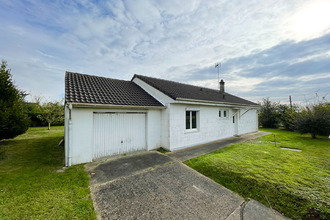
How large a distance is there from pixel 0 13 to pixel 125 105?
771cm

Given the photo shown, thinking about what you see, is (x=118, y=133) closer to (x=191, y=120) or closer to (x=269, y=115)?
(x=191, y=120)

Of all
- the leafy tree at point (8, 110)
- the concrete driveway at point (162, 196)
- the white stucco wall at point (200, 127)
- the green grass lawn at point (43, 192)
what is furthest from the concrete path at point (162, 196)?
the leafy tree at point (8, 110)

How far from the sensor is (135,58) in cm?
1241

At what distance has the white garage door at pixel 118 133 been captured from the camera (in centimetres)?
616

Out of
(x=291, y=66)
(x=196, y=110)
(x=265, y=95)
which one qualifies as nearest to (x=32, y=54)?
(x=196, y=110)

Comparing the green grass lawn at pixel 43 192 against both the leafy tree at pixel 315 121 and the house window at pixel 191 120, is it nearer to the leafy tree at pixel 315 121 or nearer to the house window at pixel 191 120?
the house window at pixel 191 120

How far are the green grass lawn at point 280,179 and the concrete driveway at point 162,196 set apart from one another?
390mm

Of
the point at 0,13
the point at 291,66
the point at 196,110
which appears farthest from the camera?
the point at 291,66

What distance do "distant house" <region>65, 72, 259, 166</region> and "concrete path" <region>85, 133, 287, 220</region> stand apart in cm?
124

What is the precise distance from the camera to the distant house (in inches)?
220

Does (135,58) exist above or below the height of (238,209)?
above

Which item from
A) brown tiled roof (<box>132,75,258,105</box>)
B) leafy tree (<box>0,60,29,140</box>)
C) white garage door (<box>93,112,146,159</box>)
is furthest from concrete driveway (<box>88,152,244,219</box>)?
leafy tree (<box>0,60,29,140</box>)

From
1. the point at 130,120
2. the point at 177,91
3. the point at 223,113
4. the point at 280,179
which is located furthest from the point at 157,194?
the point at 223,113

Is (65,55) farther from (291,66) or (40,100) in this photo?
(291,66)
